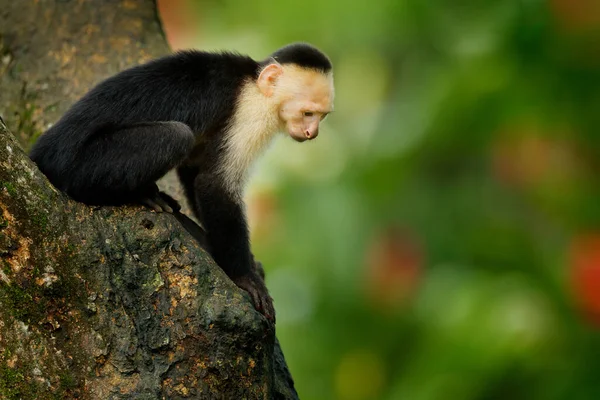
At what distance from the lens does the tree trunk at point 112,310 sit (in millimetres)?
2744

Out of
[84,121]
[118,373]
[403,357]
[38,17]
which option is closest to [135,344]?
[118,373]

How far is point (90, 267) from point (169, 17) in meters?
5.54

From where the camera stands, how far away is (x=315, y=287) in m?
7.78

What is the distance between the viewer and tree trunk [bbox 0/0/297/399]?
2.74 meters

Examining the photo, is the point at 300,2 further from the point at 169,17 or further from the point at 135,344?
the point at 135,344

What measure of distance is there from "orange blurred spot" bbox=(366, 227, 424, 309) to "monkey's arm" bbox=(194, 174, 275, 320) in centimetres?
381

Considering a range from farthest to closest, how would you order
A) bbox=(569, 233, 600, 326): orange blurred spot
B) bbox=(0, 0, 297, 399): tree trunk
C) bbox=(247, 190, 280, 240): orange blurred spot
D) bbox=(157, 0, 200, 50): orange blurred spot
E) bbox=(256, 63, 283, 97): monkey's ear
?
1. bbox=(157, 0, 200, 50): orange blurred spot
2. bbox=(247, 190, 280, 240): orange blurred spot
3. bbox=(569, 233, 600, 326): orange blurred spot
4. bbox=(256, 63, 283, 97): monkey's ear
5. bbox=(0, 0, 297, 399): tree trunk

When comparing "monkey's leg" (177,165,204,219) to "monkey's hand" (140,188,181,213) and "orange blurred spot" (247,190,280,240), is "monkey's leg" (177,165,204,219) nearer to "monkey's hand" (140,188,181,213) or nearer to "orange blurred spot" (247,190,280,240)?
"monkey's hand" (140,188,181,213)

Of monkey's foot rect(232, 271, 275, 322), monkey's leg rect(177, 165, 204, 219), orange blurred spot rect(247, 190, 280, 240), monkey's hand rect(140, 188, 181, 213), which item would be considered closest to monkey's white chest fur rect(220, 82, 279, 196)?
monkey's leg rect(177, 165, 204, 219)

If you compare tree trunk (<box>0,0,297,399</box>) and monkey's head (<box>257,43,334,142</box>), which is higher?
monkey's head (<box>257,43,334,142</box>)

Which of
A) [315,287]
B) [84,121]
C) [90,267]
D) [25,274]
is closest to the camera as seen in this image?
[25,274]

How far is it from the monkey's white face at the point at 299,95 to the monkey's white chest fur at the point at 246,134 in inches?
2.5

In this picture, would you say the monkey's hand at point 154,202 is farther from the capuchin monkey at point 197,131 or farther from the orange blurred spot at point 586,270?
the orange blurred spot at point 586,270

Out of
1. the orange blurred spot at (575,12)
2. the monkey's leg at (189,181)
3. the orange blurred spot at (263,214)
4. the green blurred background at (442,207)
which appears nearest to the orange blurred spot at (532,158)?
the green blurred background at (442,207)
